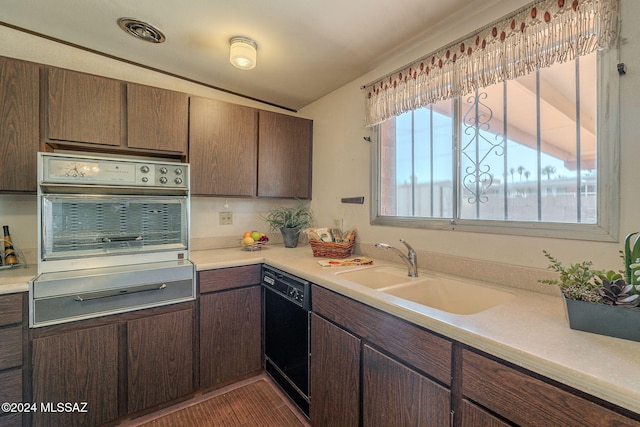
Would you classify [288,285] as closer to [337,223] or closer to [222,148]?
[337,223]

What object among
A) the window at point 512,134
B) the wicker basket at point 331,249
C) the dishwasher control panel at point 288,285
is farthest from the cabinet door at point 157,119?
the window at point 512,134

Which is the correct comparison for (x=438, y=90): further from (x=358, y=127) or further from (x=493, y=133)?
(x=358, y=127)

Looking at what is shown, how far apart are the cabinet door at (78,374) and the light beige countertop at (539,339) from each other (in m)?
0.33

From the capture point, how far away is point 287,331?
1677 mm

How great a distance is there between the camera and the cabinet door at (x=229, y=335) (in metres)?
1.74

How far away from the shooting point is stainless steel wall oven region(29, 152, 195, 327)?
4.47ft

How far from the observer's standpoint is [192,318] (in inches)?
66.5

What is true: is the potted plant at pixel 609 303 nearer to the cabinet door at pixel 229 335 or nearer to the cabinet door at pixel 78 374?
the cabinet door at pixel 229 335

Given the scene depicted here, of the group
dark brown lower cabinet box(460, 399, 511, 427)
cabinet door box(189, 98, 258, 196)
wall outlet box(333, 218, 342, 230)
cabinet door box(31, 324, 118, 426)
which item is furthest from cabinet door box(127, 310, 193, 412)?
dark brown lower cabinet box(460, 399, 511, 427)

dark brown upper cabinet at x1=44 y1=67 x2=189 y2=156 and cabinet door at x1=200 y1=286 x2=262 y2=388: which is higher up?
dark brown upper cabinet at x1=44 y1=67 x2=189 y2=156

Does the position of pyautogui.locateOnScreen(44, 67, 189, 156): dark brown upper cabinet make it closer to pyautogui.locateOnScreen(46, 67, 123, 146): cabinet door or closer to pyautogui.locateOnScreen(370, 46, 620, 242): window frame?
pyautogui.locateOnScreen(46, 67, 123, 146): cabinet door

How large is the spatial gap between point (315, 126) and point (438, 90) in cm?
126

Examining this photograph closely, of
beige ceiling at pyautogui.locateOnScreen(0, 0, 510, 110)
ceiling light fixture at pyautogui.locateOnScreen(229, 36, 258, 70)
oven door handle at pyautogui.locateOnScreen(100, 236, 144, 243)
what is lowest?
oven door handle at pyautogui.locateOnScreen(100, 236, 144, 243)

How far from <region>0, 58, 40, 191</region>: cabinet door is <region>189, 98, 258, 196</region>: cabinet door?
0.79 metres
